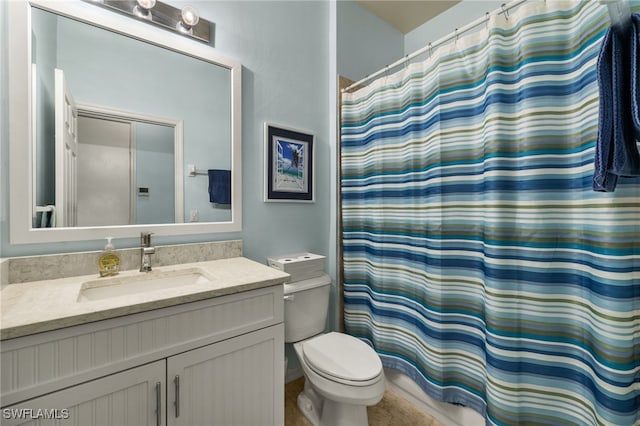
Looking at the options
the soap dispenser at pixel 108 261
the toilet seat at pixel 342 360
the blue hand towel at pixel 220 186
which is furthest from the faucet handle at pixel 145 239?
the toilet seat at pixel 342 360

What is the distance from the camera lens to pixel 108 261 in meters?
1.16

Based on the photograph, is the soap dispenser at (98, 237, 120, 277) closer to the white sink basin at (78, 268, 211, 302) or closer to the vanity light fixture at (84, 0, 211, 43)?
the white sink basin at (78, 268, 211, 302)

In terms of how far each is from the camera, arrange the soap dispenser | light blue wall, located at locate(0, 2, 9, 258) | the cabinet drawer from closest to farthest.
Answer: the cabinet drawer < light blue wall, located at locate(0, 2, 9, 258) < the soap dispenser

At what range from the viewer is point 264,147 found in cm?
168

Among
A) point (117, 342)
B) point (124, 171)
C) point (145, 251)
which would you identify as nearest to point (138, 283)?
point (145, 251)

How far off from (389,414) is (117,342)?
141cm

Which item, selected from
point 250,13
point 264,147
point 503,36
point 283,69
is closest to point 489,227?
point 503,36

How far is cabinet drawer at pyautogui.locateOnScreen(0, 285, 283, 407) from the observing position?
2.31 feet

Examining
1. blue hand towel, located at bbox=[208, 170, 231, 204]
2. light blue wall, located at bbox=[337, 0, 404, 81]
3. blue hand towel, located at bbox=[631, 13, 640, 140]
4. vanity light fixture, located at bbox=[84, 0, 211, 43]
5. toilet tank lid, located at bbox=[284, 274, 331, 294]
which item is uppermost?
light blue wall, located at bbox=[337, 0, 404, 81]

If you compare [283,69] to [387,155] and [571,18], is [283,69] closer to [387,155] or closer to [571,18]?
[387,155]

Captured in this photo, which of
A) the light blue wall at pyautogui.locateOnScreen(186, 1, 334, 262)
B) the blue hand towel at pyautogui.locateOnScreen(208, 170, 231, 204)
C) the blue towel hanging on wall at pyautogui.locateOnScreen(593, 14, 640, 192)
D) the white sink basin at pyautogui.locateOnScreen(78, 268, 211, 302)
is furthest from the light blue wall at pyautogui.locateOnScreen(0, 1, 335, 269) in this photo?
the blue towel hanging on wall at pyautogui.locateOnScreen(593, 14, 640, 192)

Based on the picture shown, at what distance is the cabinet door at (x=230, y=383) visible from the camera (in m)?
0.94

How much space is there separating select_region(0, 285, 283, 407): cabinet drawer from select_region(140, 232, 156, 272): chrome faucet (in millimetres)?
432

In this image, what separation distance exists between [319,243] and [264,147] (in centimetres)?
76
